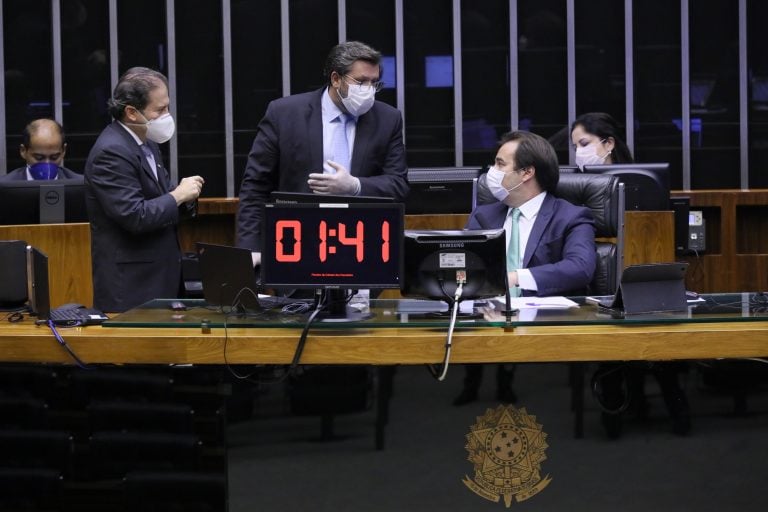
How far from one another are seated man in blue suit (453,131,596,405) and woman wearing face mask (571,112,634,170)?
2307 millimetres

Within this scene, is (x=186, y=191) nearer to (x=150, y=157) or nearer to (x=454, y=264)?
→ (x=150, y=157)

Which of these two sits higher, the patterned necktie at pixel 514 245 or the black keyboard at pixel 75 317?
the patterned necktie at pixel 514 245

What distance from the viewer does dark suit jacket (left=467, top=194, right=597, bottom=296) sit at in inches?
161

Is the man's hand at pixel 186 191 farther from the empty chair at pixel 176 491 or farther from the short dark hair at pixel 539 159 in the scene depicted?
the empty chair at pixel 176 491

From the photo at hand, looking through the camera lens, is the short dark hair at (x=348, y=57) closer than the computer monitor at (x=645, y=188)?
Yes

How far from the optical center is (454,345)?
10.3 ft

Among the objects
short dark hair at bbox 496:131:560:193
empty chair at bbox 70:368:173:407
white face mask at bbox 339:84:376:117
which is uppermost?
white face mask at bbox 339:84:376:117

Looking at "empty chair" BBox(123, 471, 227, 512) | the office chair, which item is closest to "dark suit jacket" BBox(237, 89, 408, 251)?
the office chair

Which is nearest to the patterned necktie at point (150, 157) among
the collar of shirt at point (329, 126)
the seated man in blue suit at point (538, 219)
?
the collar of shirt at point (329, 126)

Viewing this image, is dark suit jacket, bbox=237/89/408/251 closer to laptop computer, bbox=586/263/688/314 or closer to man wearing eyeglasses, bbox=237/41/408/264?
man wearing eyeglasses, bbox=237/41/408/264

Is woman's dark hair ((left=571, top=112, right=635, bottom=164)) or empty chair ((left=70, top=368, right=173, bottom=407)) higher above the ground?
woman's dark hair ((left=571, top=112, right=635, bottom=164))

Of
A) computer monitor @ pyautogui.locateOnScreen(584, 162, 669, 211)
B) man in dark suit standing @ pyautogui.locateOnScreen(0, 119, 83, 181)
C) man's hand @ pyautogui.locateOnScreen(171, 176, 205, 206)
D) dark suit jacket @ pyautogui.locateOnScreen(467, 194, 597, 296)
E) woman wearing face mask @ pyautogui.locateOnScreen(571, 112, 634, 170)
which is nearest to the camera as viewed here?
dark suit jacket @ pyautogui.locateOnScreen(467, 194, 597, 296)

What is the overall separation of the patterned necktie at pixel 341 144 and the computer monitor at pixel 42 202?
1.42 m

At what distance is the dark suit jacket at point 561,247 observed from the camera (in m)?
4.08
